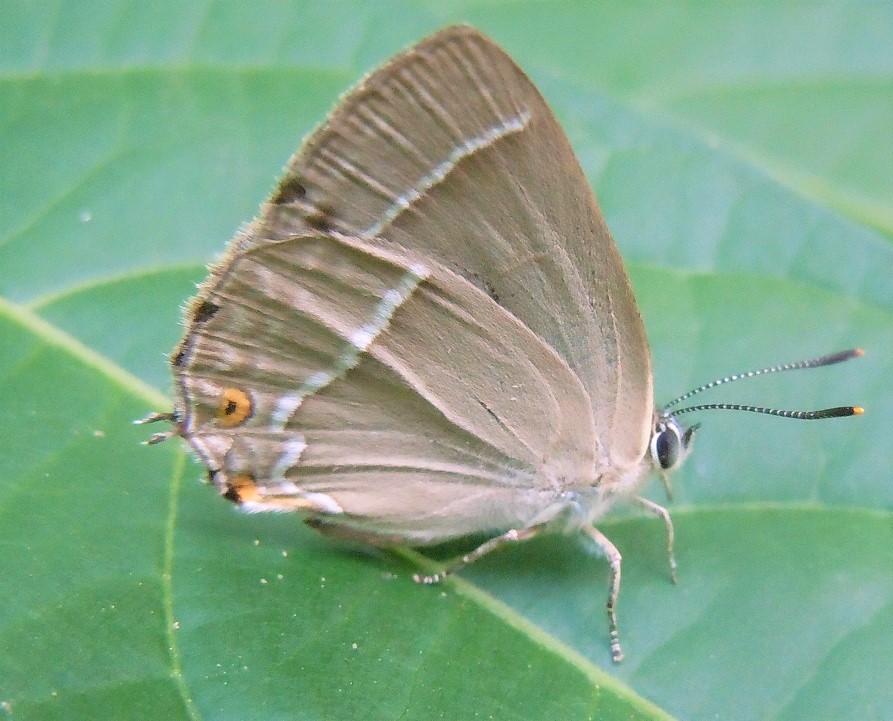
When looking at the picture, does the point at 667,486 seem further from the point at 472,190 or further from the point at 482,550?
the point at 472,190

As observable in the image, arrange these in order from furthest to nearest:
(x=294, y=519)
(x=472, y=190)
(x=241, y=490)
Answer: (x=294, y=519), (x=241, y=490), (x=472, y=190)

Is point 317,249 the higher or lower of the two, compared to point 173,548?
higher

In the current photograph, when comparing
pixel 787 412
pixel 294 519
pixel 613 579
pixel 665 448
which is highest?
pixel 787 412

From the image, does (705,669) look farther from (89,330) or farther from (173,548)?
(89,330)

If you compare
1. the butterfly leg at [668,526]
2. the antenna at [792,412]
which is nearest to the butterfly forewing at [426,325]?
the butterfly leg at [668,526]

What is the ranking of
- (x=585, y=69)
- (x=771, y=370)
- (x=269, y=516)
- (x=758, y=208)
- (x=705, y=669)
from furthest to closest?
1. (x=585, y=69)
2. (x=758, y=208)
3. (x=771, y=370)
4. (x=269, y=516)
5. (x=705, y=669)

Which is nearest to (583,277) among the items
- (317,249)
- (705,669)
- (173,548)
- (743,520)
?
(317,249)

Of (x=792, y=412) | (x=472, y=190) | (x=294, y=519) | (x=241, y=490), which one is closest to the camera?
(x=472, y=190)

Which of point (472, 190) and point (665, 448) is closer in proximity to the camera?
point (472, 190)

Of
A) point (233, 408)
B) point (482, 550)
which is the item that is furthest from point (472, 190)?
point (482, 550)
